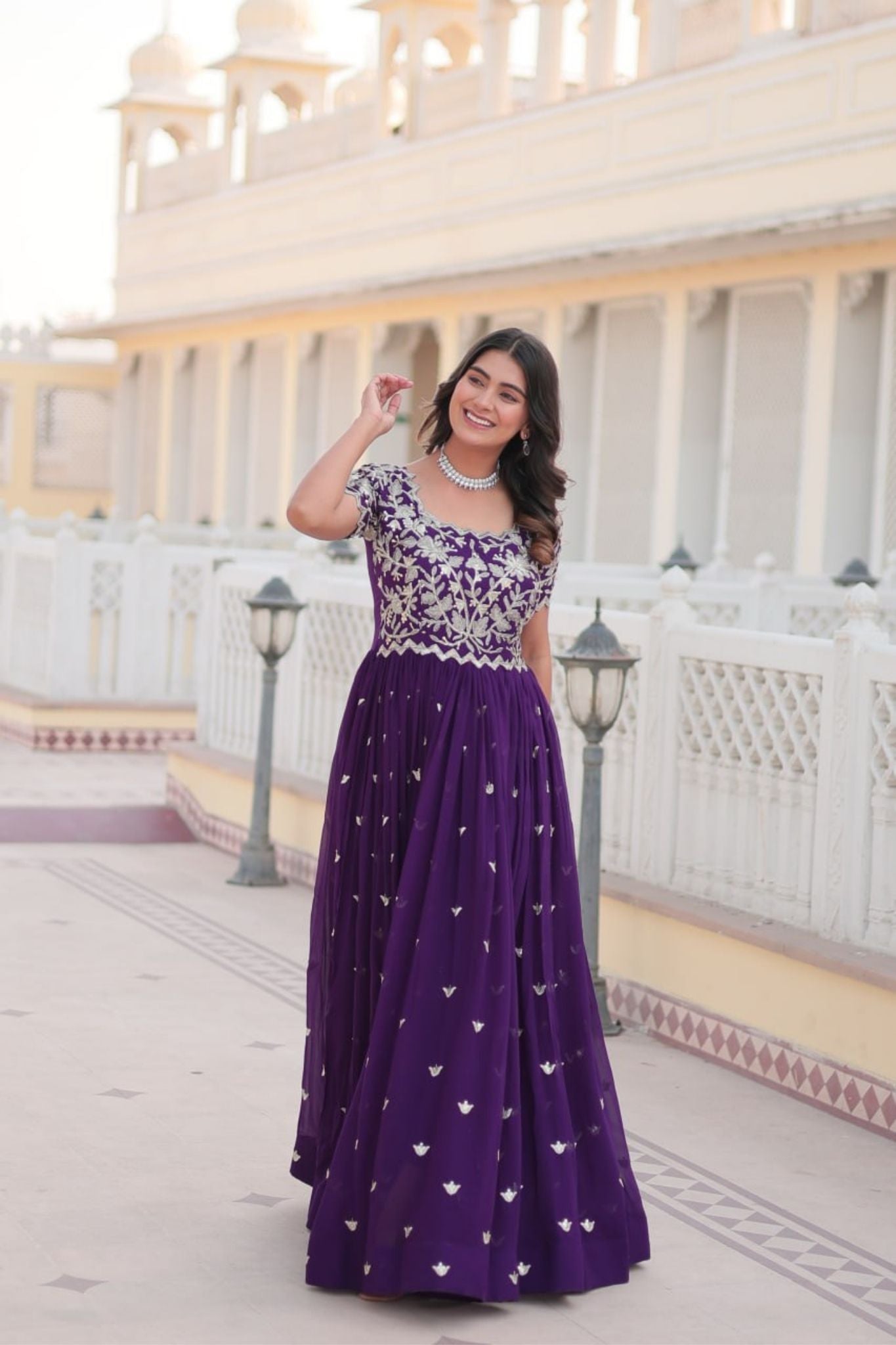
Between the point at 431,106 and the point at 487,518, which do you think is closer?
the point at 487,518

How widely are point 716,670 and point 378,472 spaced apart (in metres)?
2.38

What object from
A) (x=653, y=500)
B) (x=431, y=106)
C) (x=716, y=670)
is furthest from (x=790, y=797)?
(x=431, y=106)

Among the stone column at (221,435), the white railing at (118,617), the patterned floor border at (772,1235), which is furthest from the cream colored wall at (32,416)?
the patterned floor border at (772,1235)

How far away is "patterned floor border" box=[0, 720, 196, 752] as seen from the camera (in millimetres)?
12398

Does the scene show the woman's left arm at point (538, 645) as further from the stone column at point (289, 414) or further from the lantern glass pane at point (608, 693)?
the stone column at point (289, 414)

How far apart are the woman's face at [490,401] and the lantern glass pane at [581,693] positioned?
2.00m

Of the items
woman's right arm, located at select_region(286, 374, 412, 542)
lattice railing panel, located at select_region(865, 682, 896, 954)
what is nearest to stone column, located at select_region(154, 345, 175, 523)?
lattice railing panel, located at select_region(865, 682, 896, 954)

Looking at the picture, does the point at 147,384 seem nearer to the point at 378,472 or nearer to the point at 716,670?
the point at 716,670

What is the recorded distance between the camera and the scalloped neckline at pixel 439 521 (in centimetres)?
399

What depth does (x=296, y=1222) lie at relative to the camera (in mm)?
4215

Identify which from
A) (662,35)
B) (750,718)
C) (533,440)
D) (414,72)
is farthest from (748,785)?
(414,72)

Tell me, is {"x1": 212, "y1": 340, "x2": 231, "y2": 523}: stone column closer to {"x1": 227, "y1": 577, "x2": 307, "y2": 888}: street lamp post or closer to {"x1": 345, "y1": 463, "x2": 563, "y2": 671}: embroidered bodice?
{"x1": 227, "y1": 577, "x2": 307, "y2": 888}: street lamp post

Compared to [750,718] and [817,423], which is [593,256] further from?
[750,718]

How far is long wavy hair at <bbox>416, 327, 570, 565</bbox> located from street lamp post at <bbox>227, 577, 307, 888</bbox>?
164 inches
